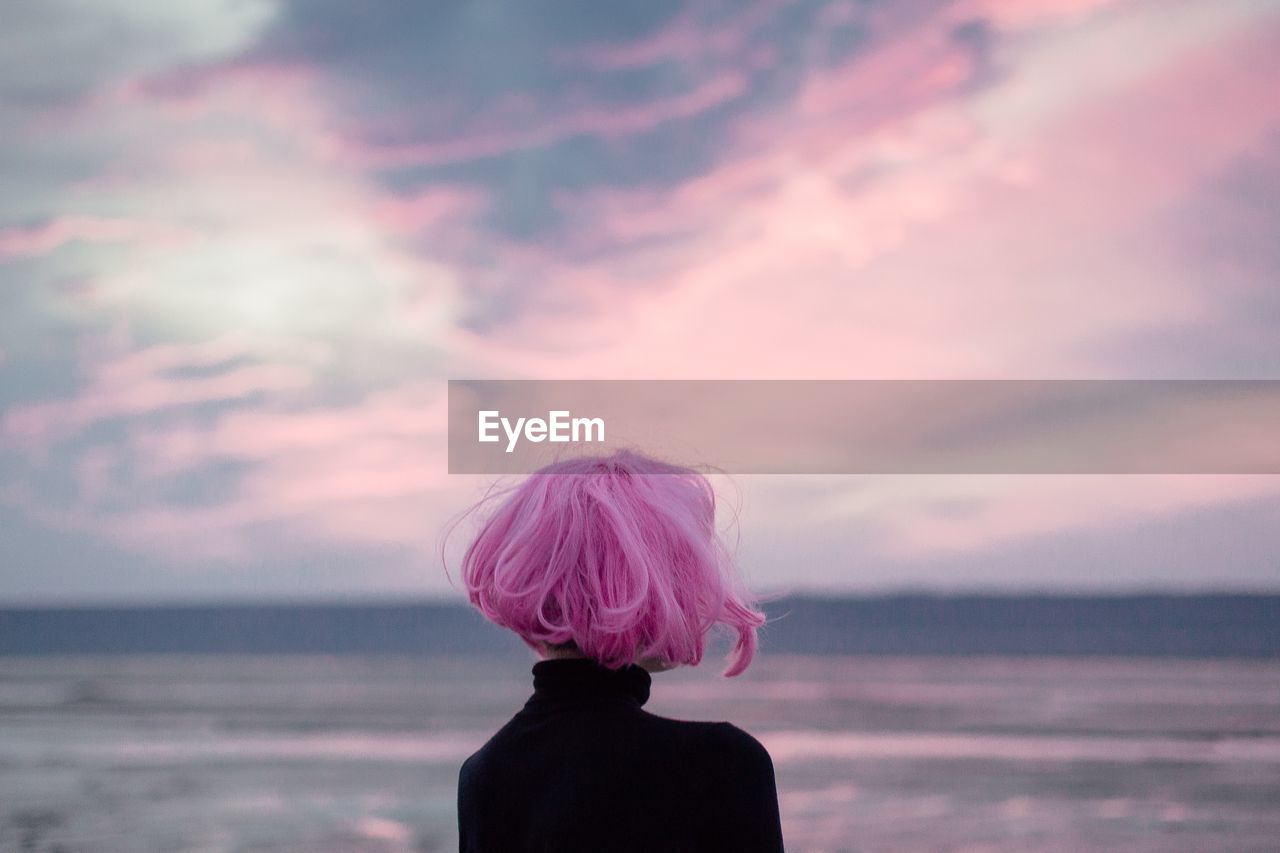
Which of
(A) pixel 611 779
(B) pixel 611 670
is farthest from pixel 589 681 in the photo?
(A) pixel 611 779

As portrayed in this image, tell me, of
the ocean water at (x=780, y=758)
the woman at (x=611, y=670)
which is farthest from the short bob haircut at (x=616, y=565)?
the ocean water at (x=780, y=758)

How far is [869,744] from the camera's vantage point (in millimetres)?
12812

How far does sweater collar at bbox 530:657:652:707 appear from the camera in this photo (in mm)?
1724

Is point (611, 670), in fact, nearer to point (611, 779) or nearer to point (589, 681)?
point (589, 681)

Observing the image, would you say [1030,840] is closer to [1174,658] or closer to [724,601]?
[724,601]

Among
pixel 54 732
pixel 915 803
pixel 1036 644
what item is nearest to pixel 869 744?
pixel 915 803

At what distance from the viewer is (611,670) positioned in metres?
1.73

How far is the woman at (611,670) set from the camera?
1592mm

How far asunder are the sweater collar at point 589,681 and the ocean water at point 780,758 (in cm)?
678

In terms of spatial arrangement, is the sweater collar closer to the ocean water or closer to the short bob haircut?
the short bob haircut

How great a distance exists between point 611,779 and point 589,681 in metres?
0.16

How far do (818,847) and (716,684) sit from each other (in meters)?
12.0

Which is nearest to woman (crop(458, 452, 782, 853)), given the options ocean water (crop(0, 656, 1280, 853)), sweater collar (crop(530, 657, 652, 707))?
sweater collar (crop(530, 657, 652, 707))

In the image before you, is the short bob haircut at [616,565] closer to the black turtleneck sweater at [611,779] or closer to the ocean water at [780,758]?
the black turtleneck sweater at [611,779]
